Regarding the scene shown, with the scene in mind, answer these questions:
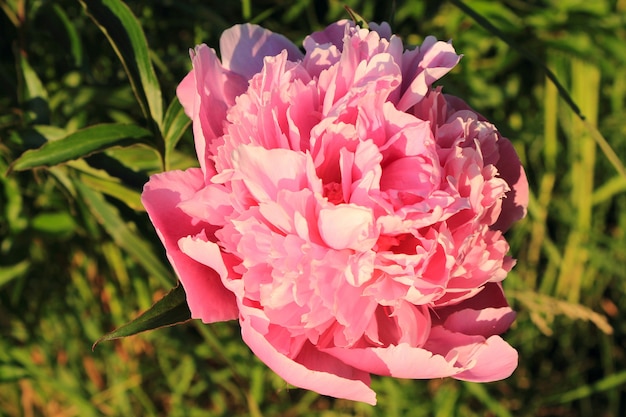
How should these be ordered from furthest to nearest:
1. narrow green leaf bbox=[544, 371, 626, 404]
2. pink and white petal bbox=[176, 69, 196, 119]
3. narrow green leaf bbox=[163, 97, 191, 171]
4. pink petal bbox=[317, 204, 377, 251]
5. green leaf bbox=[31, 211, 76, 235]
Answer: narrow green leaf bbox=[544, 371, 626, 404]
green leaf bbox=[31, 211, 76, 235]
narrow green leaf bbox=[163, 97, 191, 171]
pink and white petal bbox=[176, 69, 196, 119]
pink petal bbox=[317, 204, 377, 251]

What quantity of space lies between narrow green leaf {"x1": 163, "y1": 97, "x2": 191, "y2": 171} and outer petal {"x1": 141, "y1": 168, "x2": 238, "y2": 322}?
125mm

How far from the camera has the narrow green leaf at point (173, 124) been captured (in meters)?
0.74

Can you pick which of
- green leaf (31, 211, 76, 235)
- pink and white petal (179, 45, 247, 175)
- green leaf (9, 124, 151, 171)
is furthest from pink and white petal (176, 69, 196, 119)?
green leaf (31, 211, 76, 235)

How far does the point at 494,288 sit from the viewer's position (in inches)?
26.0

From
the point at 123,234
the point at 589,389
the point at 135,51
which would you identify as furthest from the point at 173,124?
the point at 589,389

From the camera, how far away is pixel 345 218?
0.54 meters

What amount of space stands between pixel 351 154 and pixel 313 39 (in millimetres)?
151

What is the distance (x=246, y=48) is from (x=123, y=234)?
33cm

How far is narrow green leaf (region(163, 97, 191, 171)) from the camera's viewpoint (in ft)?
2.42

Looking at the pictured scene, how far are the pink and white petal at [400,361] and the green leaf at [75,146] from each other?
0.32 meters

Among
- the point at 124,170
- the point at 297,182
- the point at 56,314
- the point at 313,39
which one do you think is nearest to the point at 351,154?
the point at 297,182

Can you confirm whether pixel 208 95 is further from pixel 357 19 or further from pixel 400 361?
pixel 400 361

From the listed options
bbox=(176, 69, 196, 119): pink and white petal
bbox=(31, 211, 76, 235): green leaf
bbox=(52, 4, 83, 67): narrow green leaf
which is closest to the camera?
bbox=(176, 69, 196, 119): pink and white petal

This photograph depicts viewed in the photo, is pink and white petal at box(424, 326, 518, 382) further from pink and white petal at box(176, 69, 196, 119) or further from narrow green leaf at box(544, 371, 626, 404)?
narrow green leaf at box(544, 371, 626, 404)
